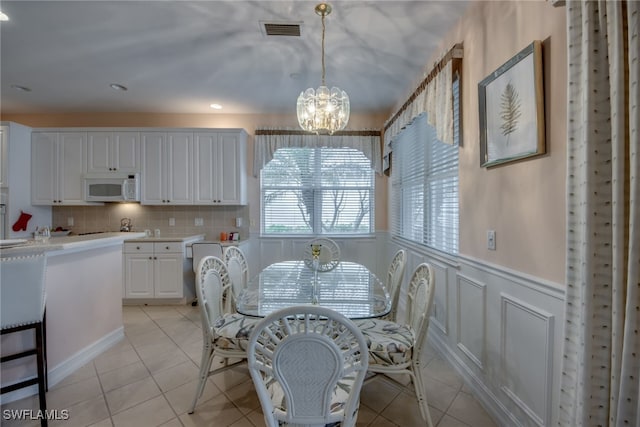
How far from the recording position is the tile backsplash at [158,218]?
4312 millimetres

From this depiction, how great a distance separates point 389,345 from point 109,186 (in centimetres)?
420

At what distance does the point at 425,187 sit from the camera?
3.02m

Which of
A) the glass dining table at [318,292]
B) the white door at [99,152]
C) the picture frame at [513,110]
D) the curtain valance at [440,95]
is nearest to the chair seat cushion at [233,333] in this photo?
the glass dining table at [318,292]

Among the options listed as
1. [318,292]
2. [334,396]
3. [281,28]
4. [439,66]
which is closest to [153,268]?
[318,292]

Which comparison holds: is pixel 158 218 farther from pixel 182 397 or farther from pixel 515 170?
pixel 515 170

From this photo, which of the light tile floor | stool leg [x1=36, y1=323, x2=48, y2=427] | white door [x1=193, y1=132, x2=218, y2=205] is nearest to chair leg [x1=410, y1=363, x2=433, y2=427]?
the light tile floor

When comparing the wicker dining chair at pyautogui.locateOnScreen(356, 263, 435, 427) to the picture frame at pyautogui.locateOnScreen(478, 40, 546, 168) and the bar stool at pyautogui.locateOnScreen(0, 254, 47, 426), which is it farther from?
the bar stool at pyautogui.locateOnScreen(0, 254, 47, 426)

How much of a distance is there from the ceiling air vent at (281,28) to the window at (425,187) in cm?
134

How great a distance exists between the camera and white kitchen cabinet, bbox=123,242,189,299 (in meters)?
3.78

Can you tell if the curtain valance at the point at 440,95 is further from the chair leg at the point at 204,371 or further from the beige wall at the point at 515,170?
the chair leg at the point at 204,371

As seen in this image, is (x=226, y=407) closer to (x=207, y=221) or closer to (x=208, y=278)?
(x=208, y=278)

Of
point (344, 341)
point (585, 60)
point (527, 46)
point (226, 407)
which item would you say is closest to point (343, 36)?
point (527, 46)

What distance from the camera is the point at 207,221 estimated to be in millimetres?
4352

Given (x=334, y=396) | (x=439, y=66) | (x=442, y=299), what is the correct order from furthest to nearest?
1. (x=442, y=299)
2. (x=439, y=66)
3. (x=334, y=396)
